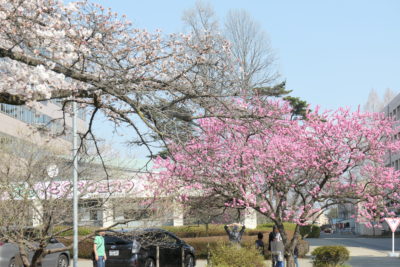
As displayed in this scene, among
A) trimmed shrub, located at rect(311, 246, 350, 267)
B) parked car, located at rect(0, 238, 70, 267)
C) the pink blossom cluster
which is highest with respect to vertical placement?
the pink blossom cluster

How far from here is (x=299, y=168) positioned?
1947 cm

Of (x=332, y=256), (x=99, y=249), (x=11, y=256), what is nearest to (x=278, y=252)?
(x=332, y=256)

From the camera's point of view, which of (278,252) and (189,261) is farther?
(189,261)

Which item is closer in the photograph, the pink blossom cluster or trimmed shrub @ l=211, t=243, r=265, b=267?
trimmed shrub @ l=211, t=243, r=265, b=267

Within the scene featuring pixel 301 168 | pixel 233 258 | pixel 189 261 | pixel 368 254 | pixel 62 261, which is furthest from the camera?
pixel 368 254

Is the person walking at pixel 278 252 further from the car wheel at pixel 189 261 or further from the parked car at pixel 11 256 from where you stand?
the parked car at pixel 11 256

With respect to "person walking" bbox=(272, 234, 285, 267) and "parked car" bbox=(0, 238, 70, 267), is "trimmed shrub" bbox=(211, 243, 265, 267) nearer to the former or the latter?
"person walking" bbox=(272, 234, 285, 267)

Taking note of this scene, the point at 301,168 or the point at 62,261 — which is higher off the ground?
the point at 301,168

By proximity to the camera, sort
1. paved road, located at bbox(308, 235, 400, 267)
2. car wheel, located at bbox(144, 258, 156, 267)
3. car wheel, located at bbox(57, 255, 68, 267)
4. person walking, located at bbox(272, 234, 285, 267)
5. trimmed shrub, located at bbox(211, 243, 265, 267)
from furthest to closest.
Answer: paved road, located at bbox(308, 235, 400, 267) → car wheel, located at bbox(57, 255, 68, 267) → person walking, located at bbox(272, 234, 285, 267) → car wheel, located at bbox(144, 258, 156, 267) → trimmed shrub, located at bbox(211, 243, 265, 267)

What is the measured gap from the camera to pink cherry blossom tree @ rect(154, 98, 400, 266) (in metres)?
19.2

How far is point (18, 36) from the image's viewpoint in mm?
8281

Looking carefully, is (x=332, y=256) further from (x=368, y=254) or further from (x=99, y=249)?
(x=368, y=254)

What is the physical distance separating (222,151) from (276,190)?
2.16m

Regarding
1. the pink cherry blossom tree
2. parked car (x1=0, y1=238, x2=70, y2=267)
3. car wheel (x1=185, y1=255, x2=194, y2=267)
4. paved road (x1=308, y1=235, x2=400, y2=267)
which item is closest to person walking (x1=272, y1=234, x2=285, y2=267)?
the pink cherry blossom tree
